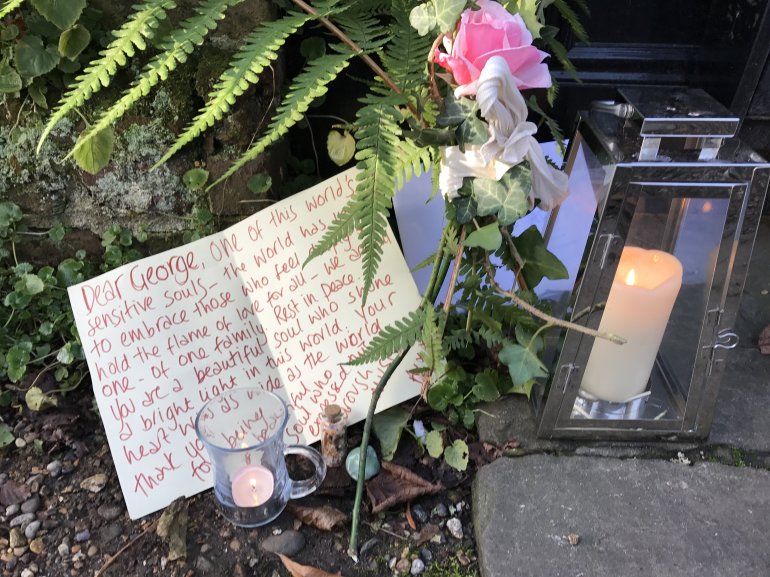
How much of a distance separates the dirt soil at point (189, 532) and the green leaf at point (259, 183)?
492mm

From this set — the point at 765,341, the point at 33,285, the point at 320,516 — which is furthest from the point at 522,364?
the point at 33,285

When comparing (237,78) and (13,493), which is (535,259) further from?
(13,493)

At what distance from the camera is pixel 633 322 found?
1.02 meters

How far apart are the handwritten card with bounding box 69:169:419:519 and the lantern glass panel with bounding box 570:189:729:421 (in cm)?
34

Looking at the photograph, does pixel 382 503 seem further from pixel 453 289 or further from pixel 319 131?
pixel 319 131

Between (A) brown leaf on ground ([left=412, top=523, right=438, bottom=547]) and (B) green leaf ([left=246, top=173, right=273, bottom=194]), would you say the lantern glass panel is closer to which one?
(A) brown leaf on ground ([left=412, top=523, right=438, bottom=547])

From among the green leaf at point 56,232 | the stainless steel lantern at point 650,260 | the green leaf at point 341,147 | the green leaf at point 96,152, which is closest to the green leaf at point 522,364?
the stainless steel lantern at point 650,260

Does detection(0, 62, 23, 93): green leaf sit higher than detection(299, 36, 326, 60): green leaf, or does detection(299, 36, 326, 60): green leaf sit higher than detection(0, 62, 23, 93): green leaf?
detection(299, 36, 326, 60): green leaf

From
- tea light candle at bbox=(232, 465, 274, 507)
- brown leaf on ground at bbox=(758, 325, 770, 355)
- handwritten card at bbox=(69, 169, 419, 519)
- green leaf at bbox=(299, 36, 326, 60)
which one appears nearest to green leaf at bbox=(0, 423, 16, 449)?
handwritten card at bbox=(69, 169, 419, 519)

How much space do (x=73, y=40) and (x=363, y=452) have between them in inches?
32.6

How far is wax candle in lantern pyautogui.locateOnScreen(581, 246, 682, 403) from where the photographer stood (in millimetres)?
980

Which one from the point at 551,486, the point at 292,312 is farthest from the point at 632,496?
the point at 292,312

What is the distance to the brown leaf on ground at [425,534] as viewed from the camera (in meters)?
1.02

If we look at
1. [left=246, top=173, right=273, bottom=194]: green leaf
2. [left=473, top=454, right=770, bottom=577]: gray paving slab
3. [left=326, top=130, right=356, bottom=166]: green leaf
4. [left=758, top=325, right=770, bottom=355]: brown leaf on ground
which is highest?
[left=326, top=130, right=356, bottom=166]: green leaf
